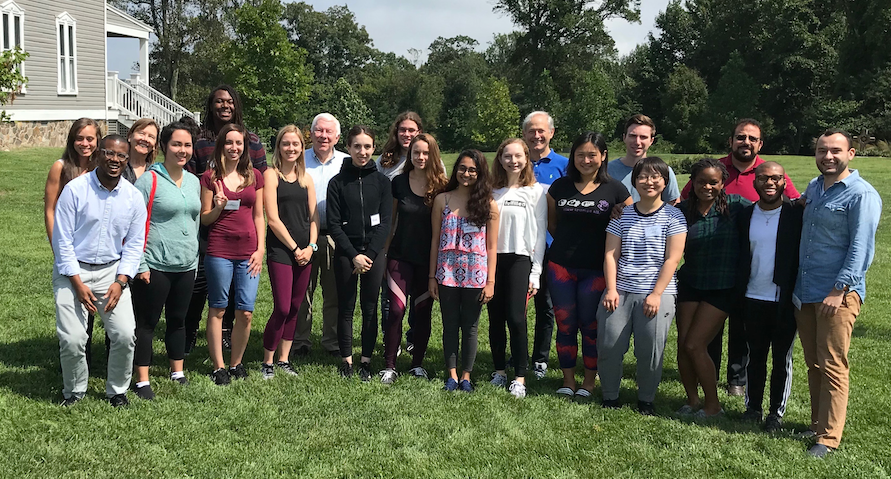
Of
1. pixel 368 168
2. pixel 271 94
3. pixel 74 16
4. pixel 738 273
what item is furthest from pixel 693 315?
pixel 271 94

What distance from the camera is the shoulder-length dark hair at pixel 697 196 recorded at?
4.95 metres

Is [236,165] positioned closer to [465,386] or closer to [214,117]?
[214,117]

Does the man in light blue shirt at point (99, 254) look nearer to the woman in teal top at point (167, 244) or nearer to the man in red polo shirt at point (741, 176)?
the woman in teal top at point (167, 244)

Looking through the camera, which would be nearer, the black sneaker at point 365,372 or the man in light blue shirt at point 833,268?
the man in light blue shirt at point 833,268

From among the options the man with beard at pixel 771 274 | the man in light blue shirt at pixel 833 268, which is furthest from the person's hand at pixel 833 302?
the man with beard at pixel 771 274

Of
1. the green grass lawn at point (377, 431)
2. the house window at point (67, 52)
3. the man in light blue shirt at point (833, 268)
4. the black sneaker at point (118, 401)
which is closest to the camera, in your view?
the green grass lawn at point (377, 431)

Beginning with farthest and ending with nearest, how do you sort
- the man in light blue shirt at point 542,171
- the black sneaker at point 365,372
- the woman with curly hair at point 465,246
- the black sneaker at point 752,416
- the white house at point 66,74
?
the white house at point 66,74
the man in light blue shirt at point 542,171
the black sneaker at point 365,372
the woman with curly hair at point 465,246
the black sneaker at point 752,416

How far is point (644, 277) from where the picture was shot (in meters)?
5.02

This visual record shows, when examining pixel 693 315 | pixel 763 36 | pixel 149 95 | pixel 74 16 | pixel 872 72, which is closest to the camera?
pixel 693 315

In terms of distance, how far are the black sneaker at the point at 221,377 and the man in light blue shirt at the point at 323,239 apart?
0.96 meters

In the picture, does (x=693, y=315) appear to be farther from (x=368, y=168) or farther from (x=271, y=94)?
(x=271, y=94)

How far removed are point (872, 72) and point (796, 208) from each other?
3888 cm

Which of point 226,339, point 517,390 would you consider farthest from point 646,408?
point 226,339

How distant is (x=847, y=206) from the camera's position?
14.3 ft
